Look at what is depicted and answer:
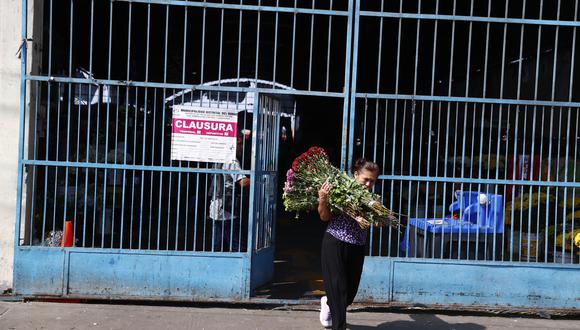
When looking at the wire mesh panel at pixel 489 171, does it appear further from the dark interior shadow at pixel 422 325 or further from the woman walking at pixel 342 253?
the woman walking at pixel 342 253

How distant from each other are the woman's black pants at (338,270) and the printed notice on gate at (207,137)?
68.2 inches

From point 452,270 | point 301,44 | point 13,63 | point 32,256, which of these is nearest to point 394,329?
point 452,270

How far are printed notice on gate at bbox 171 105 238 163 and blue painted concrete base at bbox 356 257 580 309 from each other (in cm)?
179

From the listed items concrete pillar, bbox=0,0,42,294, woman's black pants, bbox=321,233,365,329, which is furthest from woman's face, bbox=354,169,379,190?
concrete pillar, bbox=0,0,42,294

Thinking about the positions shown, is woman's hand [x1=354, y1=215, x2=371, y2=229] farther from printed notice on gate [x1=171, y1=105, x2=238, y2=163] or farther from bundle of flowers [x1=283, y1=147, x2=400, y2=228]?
printed notice on gate [x1=171, y1=105, x2=238, y2=163]

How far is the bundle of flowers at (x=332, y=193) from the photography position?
4.89 m

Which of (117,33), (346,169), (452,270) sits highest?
(117,33)

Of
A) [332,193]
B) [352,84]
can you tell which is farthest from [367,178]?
[352,84]

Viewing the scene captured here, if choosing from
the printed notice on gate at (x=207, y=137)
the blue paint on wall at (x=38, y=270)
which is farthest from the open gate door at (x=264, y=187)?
the blue paint on wall at (x=38, y=270)

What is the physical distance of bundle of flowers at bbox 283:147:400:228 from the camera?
4.89m

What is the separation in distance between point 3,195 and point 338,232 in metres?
3.47

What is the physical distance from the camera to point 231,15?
11086 millimetres

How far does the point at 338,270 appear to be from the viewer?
16.4 ft

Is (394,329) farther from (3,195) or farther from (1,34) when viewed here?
(1,34)
